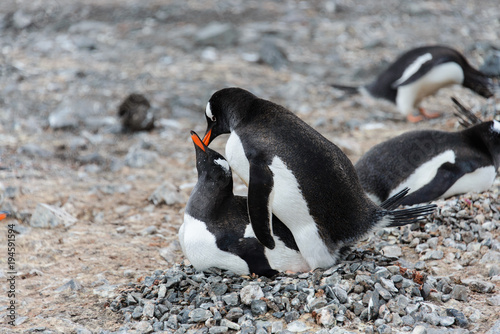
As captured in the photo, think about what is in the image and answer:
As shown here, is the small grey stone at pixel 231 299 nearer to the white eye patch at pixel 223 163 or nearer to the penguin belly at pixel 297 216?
the penguin belly at pixel 297 216

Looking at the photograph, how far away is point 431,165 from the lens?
4434 mm

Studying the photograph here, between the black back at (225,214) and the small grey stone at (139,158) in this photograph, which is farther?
the small grey stone at (139,158)

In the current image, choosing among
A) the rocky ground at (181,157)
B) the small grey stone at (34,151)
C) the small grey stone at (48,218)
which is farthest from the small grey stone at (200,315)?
the small grey stone at (34,151)

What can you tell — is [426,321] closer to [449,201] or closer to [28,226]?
[449,201]

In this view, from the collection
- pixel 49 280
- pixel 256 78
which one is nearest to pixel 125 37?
pixel 256 78

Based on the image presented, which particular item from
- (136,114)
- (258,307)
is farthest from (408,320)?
(136,114)

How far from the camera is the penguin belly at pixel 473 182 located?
4465 mm

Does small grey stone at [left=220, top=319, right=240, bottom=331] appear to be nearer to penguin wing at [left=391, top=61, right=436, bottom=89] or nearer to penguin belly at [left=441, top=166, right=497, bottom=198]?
penguin belly at [left=441, top=166, right=497, bottom=198]

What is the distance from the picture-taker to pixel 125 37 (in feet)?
33.7

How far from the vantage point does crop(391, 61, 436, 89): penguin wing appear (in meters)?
7.29

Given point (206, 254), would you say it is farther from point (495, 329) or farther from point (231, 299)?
point (495, 329)

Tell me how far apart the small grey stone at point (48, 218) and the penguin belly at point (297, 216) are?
5.93 ft

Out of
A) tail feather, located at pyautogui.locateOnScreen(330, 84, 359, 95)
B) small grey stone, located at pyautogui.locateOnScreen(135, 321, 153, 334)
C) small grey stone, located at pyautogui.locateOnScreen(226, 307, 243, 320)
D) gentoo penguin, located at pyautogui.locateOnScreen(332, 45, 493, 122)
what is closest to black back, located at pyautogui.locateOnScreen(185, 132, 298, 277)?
small grey stone, located at pyautogui.locateOnScreen(226, 307, 243, 320)

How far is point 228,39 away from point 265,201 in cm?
732
